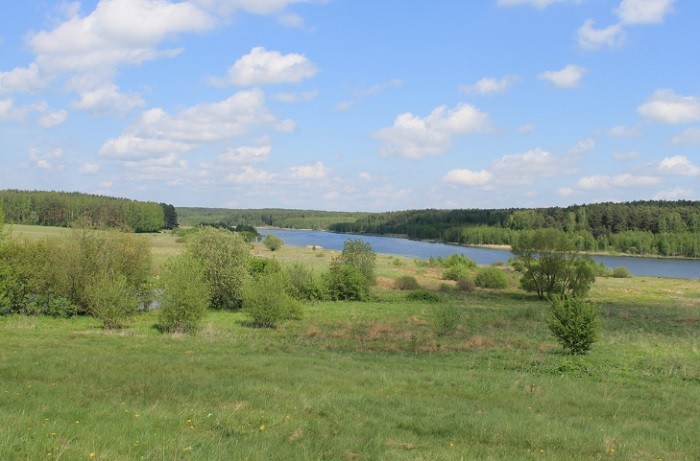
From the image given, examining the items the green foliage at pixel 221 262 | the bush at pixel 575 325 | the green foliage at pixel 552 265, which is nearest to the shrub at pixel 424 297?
the green foliage at pixel 552 265

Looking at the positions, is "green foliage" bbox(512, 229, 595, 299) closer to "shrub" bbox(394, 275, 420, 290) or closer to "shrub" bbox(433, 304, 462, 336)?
"shrub" bbox(394, 275, 420, 290)

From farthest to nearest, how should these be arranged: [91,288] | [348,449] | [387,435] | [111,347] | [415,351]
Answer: [91,288] → [415,351] → [111,347] → [387,435] → [348,449]

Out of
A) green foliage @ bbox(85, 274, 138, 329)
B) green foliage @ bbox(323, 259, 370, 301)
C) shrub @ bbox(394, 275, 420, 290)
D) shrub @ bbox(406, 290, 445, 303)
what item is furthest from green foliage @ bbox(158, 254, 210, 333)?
shrub @ bbox(394, 275, 420, 290)

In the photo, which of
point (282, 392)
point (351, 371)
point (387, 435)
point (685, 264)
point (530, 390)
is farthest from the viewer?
point (685, 264)

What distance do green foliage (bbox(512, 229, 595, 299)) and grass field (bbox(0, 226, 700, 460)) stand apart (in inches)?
1269

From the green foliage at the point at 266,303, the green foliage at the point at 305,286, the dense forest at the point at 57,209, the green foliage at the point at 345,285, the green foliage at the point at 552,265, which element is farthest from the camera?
the dense forest at the point at 57,209

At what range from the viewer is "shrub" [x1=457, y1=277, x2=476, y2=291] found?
69531 mm

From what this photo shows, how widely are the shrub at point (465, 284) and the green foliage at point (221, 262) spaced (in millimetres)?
32142

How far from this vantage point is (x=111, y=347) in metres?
20.7

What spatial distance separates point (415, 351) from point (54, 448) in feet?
59.5

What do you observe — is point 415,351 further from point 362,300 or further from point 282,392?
point 362,300

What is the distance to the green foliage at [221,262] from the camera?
46438 millimetres

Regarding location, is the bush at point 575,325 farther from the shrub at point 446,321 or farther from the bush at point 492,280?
the bush at point 492,280

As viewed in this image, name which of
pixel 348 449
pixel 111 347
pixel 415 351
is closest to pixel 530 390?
pixel 348 449
